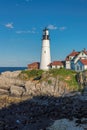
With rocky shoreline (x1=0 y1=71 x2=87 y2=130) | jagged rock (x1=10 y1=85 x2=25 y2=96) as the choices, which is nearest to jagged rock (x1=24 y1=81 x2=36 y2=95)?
rocky shoreline (x1=0 y1=71 x2=87 y2=130)

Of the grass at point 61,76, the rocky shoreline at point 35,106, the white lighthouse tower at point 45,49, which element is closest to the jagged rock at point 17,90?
the rocky shoreline at point 35,106

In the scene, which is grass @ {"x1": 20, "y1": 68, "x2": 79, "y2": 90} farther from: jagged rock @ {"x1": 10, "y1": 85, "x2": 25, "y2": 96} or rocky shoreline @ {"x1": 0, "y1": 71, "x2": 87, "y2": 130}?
jagged rock @ {"x1": 10, "y1": 85, "x2": 25, "y2": 96}

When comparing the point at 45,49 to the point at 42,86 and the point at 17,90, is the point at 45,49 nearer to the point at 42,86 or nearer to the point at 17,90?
the point at 42,86

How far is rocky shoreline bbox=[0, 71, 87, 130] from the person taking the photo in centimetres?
3316

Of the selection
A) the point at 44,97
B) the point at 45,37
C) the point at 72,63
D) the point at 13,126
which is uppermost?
the point at 45,37

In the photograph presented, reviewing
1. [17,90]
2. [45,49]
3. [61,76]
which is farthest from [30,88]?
[45,49]

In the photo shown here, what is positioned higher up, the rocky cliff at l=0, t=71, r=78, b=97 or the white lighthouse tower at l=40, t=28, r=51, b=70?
the white lighthouse tower at l=40, t=28, r=51, b=70

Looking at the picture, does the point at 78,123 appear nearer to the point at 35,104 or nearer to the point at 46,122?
the point at 46,122

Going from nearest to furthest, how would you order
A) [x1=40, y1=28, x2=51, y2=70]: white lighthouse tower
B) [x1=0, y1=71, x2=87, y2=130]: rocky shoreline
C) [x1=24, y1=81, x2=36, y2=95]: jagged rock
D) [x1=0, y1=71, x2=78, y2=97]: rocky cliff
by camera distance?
[x1=0, y1=71, x2=87, y2=130]: rocky shoreline → [x1=0, y1=71, x2=78, y2=97]: rocky cliff → [x1=24, y1=81, x2=36, y2=95]: jagged rock → [x1=40, y1=28, x2=51, y2=70]: white lighthouse tower

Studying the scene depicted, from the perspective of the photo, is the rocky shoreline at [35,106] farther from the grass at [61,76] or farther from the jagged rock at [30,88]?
the grass at [61,76]

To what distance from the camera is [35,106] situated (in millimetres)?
43812

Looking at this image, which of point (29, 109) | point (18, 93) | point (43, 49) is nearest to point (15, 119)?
point (29, 109)

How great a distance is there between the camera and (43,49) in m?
67.4

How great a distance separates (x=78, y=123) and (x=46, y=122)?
4051 mm
